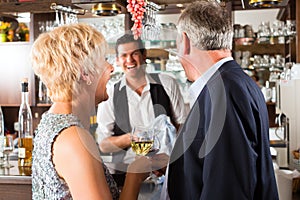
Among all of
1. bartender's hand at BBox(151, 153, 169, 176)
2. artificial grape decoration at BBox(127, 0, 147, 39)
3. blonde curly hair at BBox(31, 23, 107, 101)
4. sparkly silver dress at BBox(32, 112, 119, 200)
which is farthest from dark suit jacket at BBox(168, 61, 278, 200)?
artificial grape decoration at BBox(127, 0, 147, 39)

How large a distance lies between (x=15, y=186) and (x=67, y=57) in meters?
1.04

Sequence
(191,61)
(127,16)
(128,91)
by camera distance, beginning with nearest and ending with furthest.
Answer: (191,61), (128,91), (127,16)

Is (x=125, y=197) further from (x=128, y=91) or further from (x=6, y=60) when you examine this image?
(x=6, y=60)

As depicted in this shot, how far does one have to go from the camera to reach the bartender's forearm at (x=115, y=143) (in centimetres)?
273

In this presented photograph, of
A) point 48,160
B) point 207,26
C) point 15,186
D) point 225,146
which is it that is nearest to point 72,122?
point 48,160

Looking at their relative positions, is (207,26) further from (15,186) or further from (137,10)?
(15,186)

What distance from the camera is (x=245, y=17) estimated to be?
19.8 ft

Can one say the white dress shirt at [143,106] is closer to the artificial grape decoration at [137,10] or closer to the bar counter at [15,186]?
the artificial grape decoration at [137,10]

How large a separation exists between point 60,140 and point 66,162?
8 centimetres

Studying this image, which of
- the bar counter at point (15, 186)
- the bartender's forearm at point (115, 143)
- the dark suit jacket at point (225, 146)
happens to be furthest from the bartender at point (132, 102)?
the dark suit jacket at point (225, 146)

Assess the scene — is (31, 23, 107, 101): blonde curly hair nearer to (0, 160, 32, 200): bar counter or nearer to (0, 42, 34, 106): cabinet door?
(0, 160, 32, 200): bar counter

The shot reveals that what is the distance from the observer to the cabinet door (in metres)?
4.95

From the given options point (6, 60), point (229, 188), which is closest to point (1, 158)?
point (229, 188)

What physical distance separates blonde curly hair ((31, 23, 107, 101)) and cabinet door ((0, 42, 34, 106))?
3.49m
